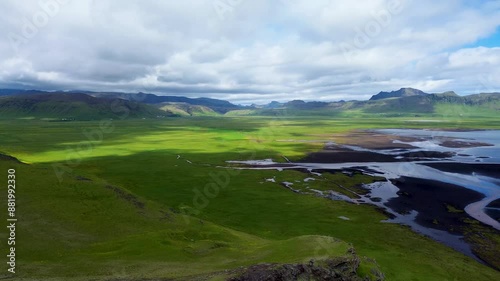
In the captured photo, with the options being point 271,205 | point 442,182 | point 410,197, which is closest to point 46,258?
Result: point 271,205

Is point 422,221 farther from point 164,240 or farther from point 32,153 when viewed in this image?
point 32,153

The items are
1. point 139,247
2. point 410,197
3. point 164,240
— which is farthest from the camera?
point 410,197

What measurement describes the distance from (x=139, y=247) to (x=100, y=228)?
33.4 ft

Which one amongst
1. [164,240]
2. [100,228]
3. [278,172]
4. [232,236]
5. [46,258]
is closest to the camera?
[46,258]

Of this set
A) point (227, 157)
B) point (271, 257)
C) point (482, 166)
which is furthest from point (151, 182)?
point (482, 166)

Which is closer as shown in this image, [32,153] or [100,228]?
[100,228]

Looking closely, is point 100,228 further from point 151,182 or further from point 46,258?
point 151,182

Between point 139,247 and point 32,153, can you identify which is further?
point 32,153

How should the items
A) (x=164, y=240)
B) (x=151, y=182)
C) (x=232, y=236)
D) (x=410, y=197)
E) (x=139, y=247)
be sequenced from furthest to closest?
(x=151, y=182)
(x=410, y=197)
(x=232, y=236)
(x=164, y=240)
(x=139, y=247)

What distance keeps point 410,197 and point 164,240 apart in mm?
72059

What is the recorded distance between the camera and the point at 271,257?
4134cm

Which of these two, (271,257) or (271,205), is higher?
(271,257)

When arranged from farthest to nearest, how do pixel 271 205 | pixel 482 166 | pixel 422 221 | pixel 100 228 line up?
pixel 482 166 → pixel 271 205 → pixel 422 221 → pixel 100 228

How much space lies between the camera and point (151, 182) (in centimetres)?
10769
